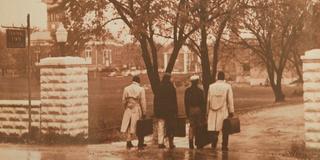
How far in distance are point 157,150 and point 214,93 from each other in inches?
67.4

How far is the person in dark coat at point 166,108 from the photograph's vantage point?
563 inches

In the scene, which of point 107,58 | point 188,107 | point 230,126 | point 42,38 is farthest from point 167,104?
point 107,58

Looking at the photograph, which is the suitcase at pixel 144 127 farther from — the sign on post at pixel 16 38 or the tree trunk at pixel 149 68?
the tree trunk at pixel 149 68

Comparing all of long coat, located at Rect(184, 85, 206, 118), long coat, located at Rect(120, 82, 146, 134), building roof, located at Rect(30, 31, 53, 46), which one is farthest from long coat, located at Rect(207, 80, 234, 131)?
building roof, located at Rect(30, 31, 53, 46)

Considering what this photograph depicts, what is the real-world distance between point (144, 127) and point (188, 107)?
110 centimetres

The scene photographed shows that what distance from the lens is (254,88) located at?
5212cm

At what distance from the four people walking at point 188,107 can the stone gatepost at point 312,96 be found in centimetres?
153

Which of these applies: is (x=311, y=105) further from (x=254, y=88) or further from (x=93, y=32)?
(x=254, y=88)

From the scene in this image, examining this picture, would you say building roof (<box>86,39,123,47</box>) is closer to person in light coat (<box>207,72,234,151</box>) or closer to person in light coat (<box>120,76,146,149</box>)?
person in light coat (<box>120,76,146,149</box>)

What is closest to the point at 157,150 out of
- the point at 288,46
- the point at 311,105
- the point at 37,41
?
the point at 311,105

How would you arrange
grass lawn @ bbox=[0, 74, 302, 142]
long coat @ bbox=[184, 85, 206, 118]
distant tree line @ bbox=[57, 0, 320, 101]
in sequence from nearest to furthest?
1. long coat @ bbox=[184, 85, 206, 118]
2. grass lawn @ bbox=[0, 74, 302, 142]
3. distant tree line @ bbox=[57, 0, 320, 101]

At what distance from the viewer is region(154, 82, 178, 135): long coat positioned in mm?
14305

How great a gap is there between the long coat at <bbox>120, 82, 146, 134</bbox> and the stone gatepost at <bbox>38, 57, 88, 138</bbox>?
229 cm

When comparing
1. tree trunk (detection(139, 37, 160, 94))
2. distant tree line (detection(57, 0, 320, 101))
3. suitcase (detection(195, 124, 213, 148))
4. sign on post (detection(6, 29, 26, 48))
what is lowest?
suitcase (detection(195, 124, 213, 148))
